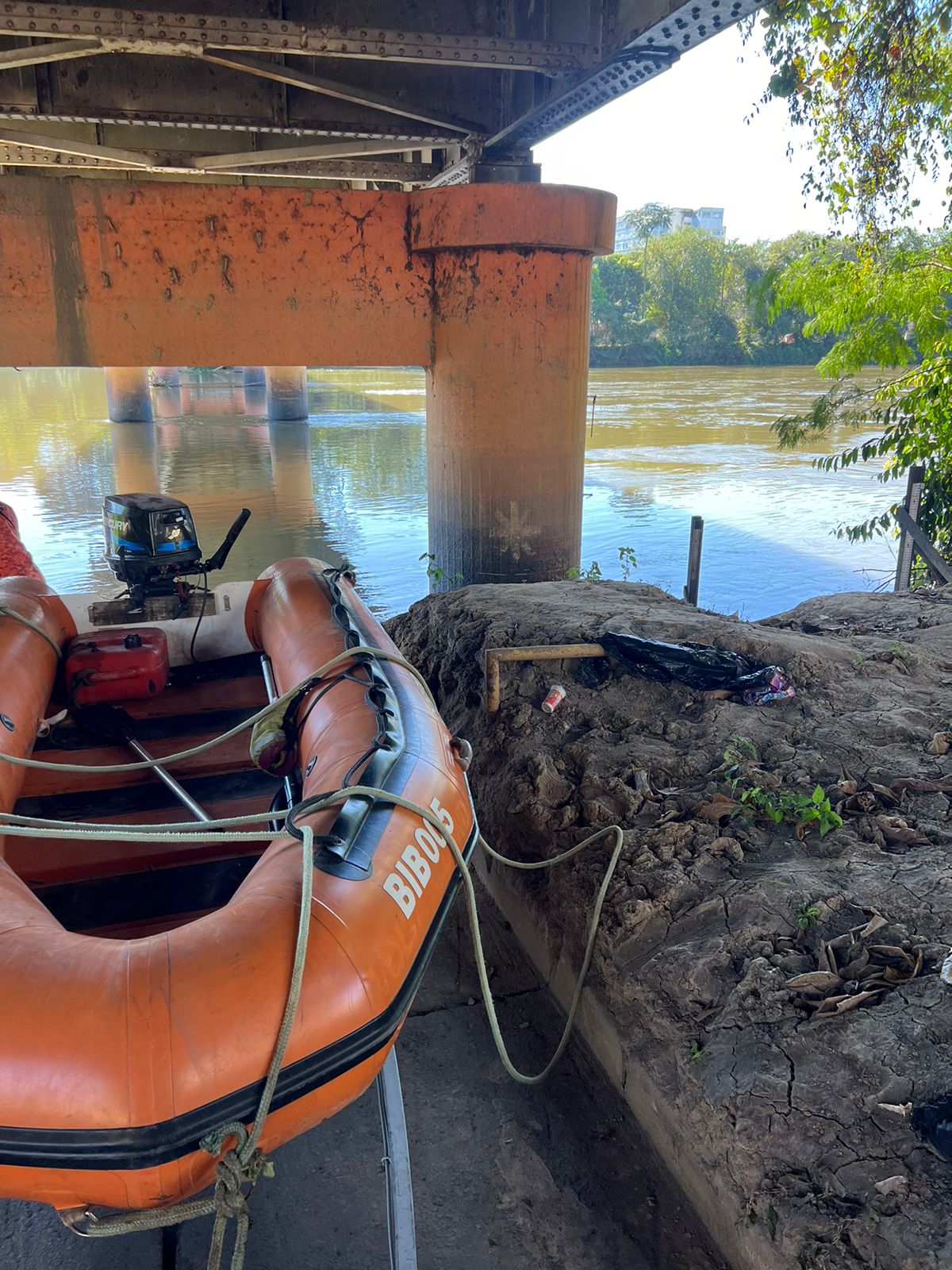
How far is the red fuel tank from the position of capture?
398cm

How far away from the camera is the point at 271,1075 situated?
72.7 inches

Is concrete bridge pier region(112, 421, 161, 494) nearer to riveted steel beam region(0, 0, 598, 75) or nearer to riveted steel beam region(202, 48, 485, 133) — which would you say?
riveted steel beam region(202, 48, 485, 133)

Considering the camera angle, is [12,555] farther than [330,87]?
No

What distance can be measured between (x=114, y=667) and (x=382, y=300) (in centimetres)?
390

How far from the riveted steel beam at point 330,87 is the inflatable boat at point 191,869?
3559 millimetres

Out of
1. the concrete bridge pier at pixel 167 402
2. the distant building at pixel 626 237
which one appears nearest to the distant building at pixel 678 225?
the distant building at pixel 626 237

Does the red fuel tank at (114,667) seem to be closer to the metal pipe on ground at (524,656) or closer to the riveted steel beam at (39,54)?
the metal pipe on ground at (524,656)

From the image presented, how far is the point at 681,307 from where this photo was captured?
47.2 m

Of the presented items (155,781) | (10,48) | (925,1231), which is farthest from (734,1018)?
(10,48)

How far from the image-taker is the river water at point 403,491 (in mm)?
10031

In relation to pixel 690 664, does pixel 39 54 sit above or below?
above

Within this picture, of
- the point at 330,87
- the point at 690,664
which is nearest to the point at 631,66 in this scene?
the point at 330,87

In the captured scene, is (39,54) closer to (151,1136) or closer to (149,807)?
(149,807)

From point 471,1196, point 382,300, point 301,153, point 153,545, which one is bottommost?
point 471,1196
